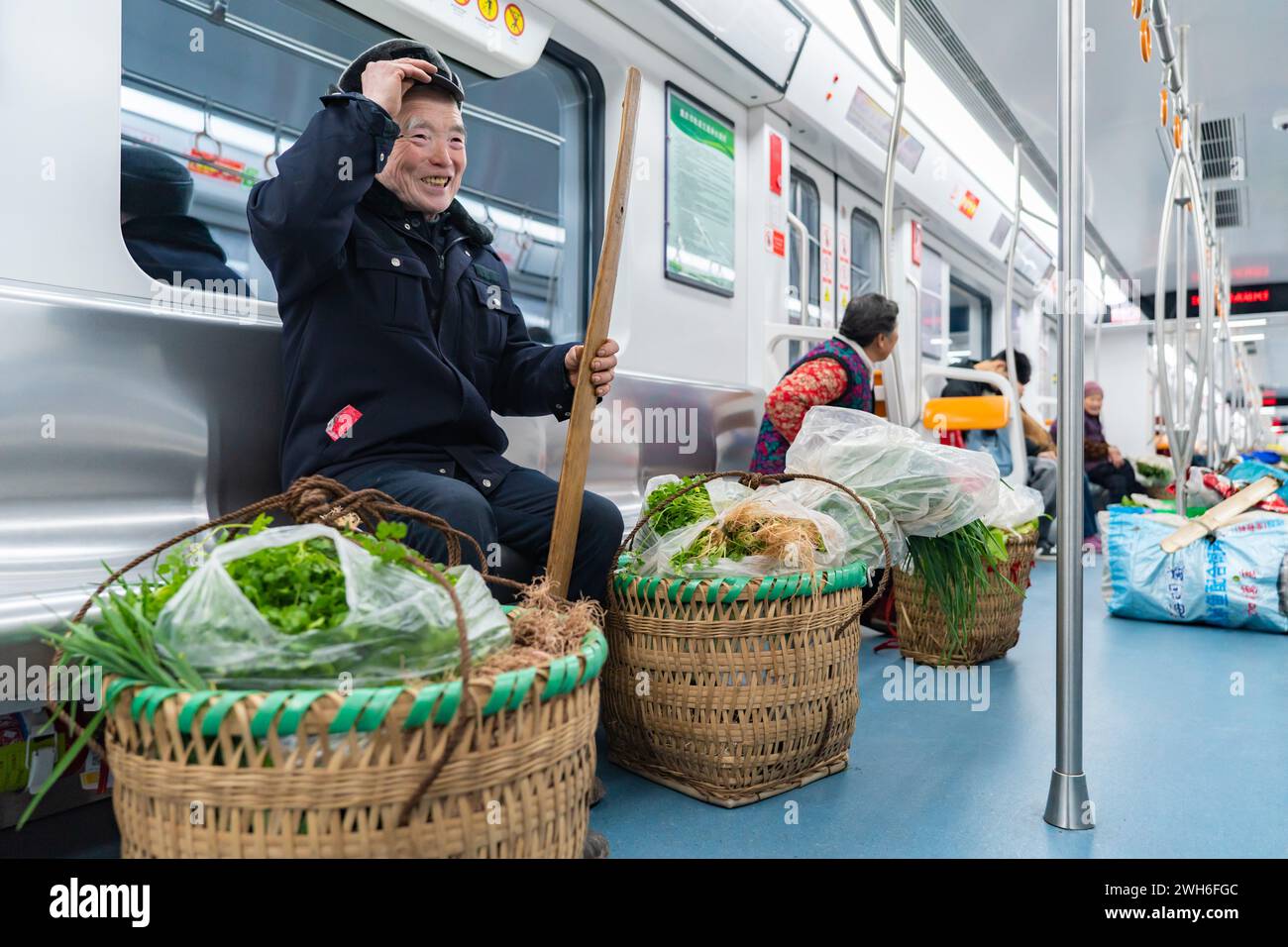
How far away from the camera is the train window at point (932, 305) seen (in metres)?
5.86

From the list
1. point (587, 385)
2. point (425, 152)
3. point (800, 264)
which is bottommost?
point (587, 385)

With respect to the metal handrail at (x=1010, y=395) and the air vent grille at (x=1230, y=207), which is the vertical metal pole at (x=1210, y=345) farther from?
the air vent grille at (x=1230, y=207)

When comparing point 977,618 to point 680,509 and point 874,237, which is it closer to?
point 680,509

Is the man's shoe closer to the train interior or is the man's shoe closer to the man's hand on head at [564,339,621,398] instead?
the train interior

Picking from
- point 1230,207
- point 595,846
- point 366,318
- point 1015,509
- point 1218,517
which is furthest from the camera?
point 1230,207

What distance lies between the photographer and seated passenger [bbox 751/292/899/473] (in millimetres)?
2619

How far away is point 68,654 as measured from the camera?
0.86 m

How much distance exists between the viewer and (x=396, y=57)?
165cm

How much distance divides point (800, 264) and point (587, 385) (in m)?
2.74

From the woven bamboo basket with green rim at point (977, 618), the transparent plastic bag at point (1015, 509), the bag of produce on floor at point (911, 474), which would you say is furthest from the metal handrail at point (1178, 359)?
the bag of produce on floor at point (911, 474)

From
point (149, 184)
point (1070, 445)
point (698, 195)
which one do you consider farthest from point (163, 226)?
point (698, 195)

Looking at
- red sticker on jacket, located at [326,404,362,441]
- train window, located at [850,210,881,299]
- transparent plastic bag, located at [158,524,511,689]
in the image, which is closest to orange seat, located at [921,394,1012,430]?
train window, located at [850,210,881,299]

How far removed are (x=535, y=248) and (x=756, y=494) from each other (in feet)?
13.6
